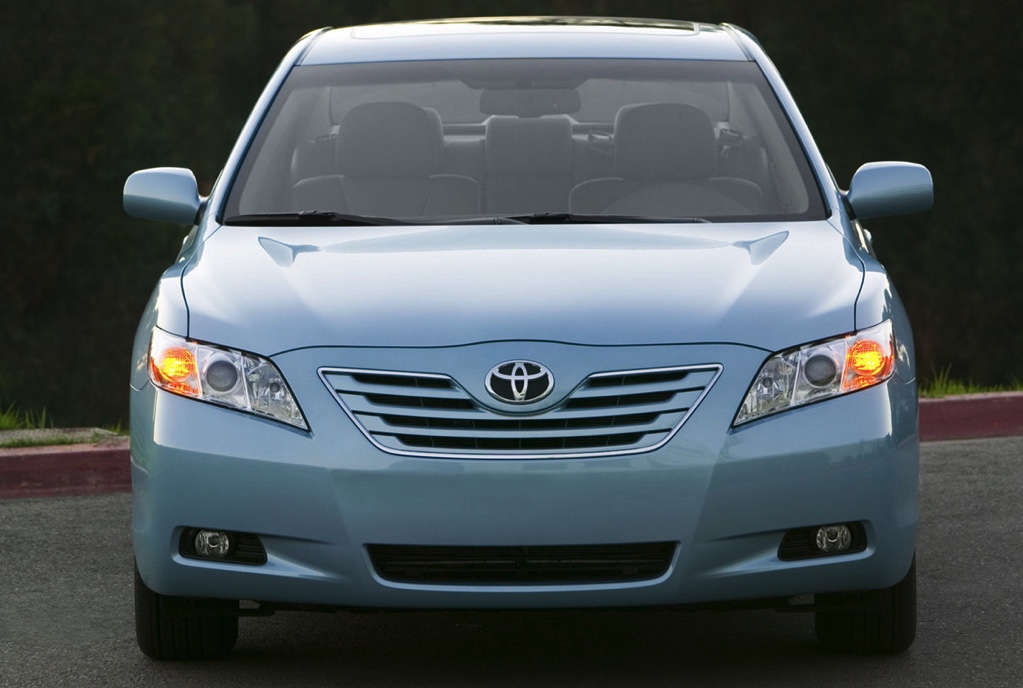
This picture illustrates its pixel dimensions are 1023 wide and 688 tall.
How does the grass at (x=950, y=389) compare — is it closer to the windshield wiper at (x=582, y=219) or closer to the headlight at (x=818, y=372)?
the windshield wiper at (x=582, y=219)

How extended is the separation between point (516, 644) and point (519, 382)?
3.77 feet

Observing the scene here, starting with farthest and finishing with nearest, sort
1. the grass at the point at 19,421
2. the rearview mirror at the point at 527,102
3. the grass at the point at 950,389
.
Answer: the grass at the point at 950,389 < the grass at the point at 19,421 < the rearview mirror at the point at 527,102

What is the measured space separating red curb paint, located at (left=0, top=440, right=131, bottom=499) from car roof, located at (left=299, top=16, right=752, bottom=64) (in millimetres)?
2572

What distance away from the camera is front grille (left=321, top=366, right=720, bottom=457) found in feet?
13.7

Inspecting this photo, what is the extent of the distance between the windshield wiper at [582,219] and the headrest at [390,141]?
53 cm

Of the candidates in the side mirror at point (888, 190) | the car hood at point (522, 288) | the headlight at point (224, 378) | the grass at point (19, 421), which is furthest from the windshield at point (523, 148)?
the grass at point (19, 421)

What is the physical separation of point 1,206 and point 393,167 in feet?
142

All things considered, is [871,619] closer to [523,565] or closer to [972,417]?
[523,565]

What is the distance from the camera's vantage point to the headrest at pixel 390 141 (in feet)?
18.5

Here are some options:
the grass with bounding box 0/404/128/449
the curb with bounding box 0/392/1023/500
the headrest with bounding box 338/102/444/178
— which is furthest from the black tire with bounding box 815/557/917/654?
the grass with bounding box 0/404/128/449

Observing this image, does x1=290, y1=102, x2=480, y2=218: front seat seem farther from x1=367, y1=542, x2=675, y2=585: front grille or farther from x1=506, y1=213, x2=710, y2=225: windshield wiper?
x1=367, y1=542, x2=675, y2=585: front grille

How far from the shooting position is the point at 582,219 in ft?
17.2

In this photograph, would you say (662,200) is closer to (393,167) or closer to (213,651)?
(393,167)

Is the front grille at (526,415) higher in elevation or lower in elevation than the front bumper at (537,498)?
higher
